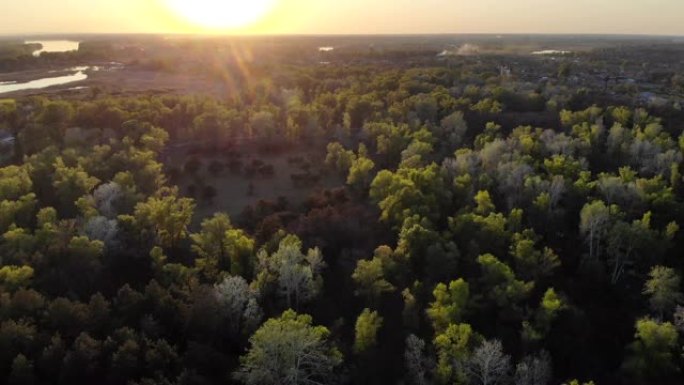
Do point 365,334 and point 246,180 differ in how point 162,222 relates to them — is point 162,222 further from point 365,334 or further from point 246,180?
point 246,180

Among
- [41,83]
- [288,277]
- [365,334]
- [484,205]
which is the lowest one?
[365,334]

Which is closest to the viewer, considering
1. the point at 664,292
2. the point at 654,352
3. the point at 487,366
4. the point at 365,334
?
the point at 487,366

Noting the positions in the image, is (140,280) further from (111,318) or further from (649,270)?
(649,270)

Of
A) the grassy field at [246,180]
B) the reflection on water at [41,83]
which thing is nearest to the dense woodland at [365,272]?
the grassy field at [246,180]

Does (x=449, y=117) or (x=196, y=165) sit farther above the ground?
(x=449, y=117)

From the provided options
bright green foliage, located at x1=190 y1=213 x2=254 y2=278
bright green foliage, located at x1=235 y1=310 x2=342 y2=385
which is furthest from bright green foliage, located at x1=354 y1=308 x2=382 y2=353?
bright green foliage, located at x1=190 y1=213 x2=254 y2=278

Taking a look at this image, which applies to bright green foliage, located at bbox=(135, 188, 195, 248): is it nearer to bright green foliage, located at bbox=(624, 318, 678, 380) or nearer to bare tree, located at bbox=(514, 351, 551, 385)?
bare tree, located at bbox=(514, 351, 551, 385)

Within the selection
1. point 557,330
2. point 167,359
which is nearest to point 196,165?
point 167,359

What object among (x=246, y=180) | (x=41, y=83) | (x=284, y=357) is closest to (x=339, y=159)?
(x=246, y=180)

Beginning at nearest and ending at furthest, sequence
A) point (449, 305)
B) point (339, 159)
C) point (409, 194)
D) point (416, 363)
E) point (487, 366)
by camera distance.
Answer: point (487, 366), point (416, 363), point (449, 305), point (409, 194), point (339, 159)
